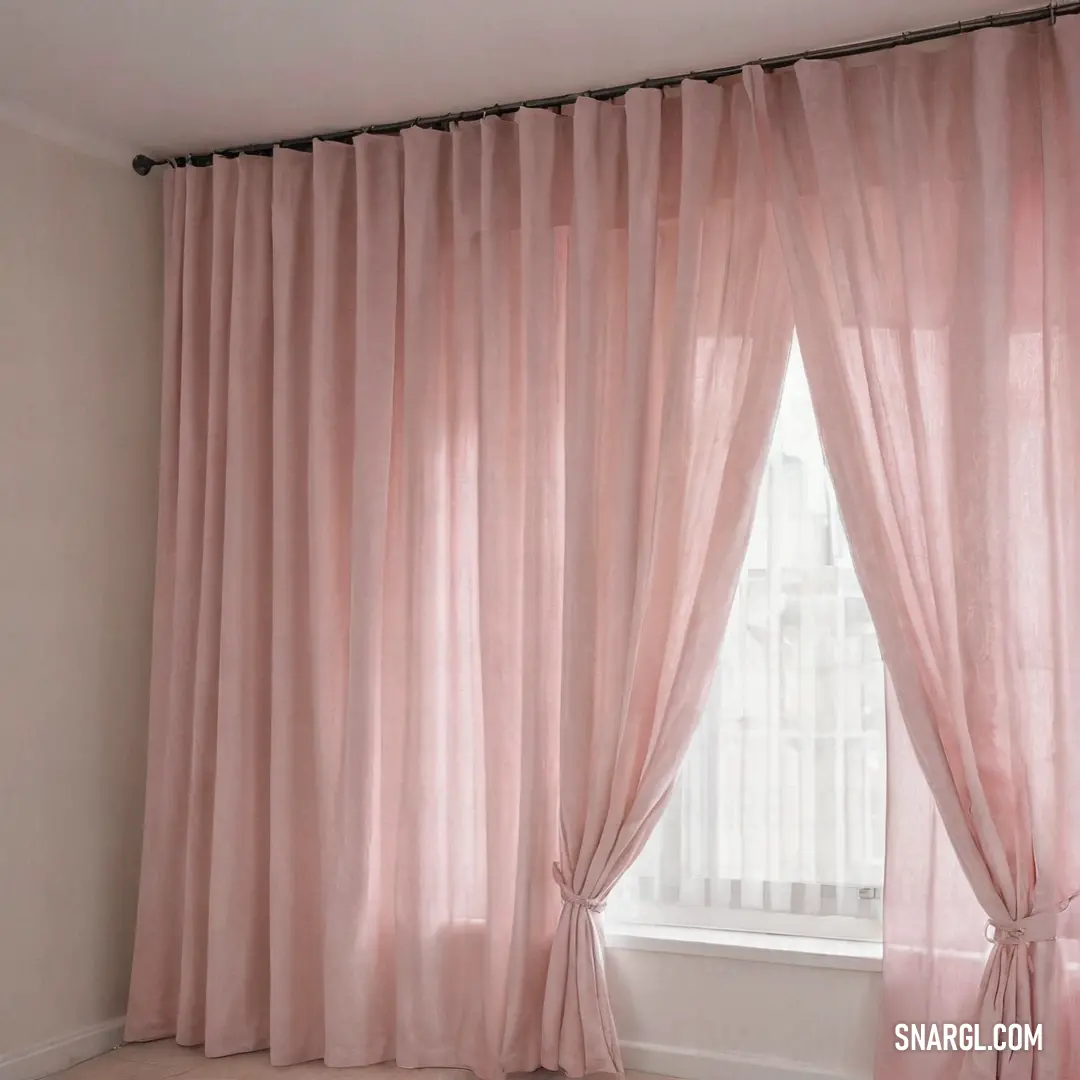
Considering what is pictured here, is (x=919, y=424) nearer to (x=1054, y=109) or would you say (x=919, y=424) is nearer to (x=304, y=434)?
(x=1054, y=109)

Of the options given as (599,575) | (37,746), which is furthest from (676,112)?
(37,746)

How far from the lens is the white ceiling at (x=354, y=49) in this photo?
2.52 meters

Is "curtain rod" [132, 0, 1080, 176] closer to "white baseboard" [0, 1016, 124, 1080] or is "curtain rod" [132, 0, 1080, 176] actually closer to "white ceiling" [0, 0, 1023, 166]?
"white ceiling" [0, 0, 1023, 166]

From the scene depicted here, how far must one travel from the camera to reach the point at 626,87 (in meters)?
2.87

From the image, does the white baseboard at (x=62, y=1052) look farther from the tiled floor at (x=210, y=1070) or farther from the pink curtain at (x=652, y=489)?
the pink curtain at (x=652, y=489)

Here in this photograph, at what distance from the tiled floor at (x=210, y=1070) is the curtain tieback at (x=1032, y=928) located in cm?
92

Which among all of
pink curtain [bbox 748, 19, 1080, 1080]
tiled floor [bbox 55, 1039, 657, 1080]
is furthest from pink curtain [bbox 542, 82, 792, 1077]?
tiled floor [bbox 55, 1039, 657, 1080]

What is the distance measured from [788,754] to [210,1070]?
1617 millimetres

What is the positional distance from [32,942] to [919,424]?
8.08 feet

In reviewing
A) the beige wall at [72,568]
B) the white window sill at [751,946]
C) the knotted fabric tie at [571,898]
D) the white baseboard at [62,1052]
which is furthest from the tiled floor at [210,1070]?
the knotted fabric tie at [571,898]

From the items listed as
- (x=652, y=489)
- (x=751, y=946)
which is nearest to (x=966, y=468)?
(x=652, y=489)

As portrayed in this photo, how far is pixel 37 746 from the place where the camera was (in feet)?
9.82

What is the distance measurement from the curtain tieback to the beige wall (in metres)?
2.23

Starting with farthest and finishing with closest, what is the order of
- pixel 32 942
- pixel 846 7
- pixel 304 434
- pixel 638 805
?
pixel 304 434 → pixel 32 942 → pixel 638 805 → pixel 846 7
